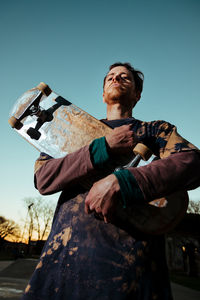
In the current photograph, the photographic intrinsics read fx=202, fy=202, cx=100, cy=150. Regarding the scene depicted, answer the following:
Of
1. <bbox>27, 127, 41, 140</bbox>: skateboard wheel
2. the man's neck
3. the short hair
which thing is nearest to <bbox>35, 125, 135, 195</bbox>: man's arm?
<bbox>27, 127, 41, 140</bbox>: skateboard wheel

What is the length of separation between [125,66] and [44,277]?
6.25 feet

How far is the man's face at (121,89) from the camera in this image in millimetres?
1770

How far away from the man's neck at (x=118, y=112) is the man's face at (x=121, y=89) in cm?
4

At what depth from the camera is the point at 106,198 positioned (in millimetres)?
907

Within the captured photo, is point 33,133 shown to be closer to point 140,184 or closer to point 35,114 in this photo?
point 35,114

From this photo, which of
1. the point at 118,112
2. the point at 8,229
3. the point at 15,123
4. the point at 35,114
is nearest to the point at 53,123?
the point at 35,114

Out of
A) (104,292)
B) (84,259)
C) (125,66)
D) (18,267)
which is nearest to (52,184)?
(84,259)

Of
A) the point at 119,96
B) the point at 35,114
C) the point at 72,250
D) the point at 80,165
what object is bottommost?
the point at 72,250

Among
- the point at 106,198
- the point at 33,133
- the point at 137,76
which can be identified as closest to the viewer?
the point at 106,198

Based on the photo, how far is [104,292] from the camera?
0.90 metres

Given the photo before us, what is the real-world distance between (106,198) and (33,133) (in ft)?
3.02

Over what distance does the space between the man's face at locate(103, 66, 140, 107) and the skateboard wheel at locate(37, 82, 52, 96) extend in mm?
512

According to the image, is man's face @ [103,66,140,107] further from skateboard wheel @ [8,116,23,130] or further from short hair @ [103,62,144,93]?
skateboard wheel @ [8,116,23,130]

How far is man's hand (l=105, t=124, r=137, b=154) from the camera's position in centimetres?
113
